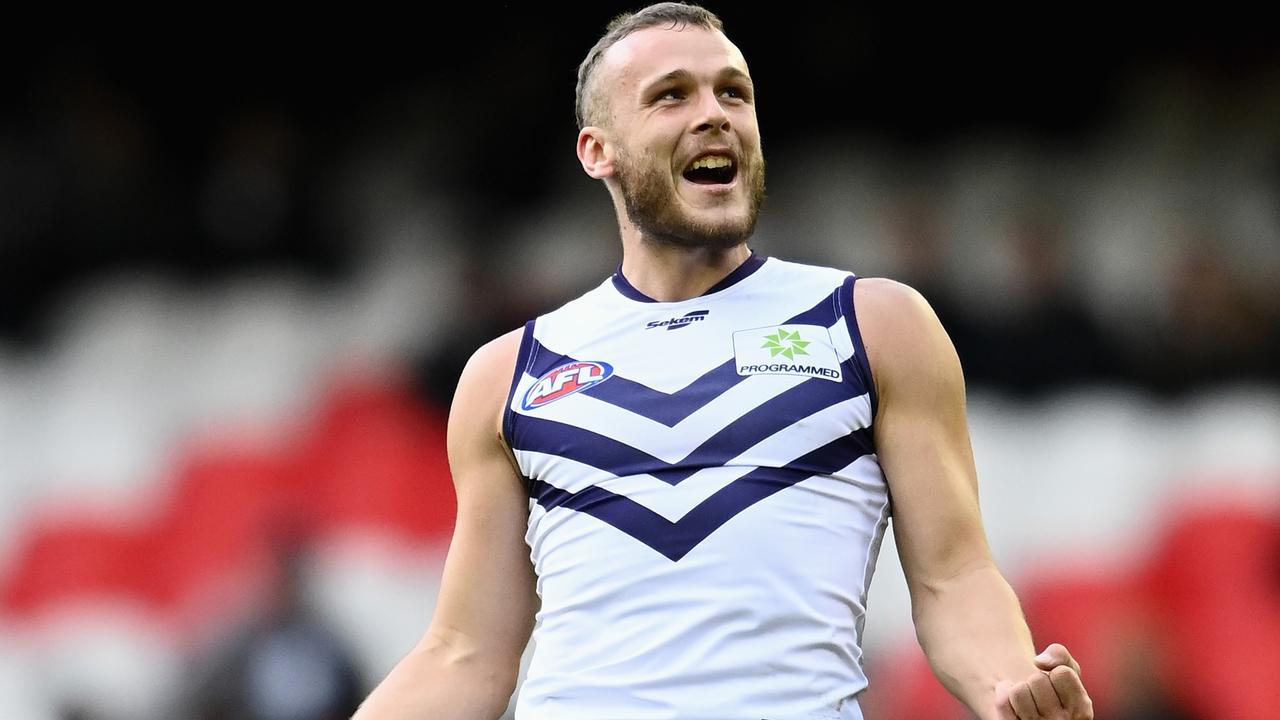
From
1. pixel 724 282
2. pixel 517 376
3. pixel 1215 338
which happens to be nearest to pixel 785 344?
pixel 724 282

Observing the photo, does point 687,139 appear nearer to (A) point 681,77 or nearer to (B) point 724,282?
(A) point 681,77

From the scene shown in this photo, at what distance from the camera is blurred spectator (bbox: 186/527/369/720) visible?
15.7 feet

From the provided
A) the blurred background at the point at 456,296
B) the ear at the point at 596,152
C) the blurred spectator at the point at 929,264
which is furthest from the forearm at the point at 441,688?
the blurred spectator at the point at 929,264

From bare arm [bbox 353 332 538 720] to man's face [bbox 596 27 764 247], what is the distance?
396 mm

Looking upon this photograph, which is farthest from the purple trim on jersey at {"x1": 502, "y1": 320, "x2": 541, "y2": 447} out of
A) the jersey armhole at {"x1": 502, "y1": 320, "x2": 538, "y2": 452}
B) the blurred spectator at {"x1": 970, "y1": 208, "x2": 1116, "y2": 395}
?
the blurred spectator at {"x1": 970, "y1": 208, "x2": 1116, "y2": 395}

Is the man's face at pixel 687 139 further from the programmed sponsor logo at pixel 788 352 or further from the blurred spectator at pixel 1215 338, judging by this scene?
the blurred spectator at pixel 1215 338

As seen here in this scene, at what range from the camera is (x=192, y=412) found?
5066 mm

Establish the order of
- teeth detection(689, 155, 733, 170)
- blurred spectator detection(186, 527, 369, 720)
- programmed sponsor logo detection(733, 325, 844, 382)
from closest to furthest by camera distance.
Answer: programmed sponsor logo detection(733, 325, 844, 382) < teeth detection(689, 155, 733, 170) < blurred spectator detection(186, 527, 369, 720)

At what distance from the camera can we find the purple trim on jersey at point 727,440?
2430mm

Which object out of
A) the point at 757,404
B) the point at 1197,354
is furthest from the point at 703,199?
the point at 1197,354

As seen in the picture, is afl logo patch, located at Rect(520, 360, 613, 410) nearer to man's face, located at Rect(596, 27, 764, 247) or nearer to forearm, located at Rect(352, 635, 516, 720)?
man's face, located at Rect(596, 27, 764, 247)

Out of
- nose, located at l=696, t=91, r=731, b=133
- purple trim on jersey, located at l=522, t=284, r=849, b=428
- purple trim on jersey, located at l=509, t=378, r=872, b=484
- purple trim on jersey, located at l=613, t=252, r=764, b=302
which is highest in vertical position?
nose, located at l=696, t=91, r=731, b=133

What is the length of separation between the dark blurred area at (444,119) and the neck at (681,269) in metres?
2.27

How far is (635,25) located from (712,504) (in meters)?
0.98
